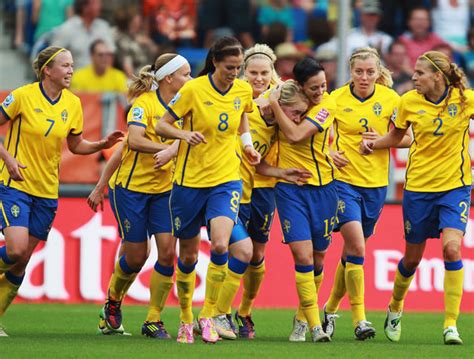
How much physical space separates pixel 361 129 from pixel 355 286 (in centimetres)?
143

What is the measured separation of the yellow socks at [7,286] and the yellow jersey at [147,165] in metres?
1.26

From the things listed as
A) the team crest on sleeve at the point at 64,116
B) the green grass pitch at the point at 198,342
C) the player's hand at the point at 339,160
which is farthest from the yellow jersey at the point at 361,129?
the team crest on sleeve at the point at 64,116

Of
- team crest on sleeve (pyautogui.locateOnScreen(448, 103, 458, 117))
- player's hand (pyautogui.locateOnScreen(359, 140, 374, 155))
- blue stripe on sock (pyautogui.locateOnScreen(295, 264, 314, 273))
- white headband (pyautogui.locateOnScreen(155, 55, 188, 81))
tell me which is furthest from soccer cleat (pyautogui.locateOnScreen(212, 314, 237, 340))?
team crest on sleeve (pyautogui.locateOnScreen(448, 103, 458, 117))

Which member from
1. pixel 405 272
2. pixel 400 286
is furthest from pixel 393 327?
pixel 405 272

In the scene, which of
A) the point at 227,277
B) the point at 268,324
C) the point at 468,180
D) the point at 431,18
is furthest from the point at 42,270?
the point at 431,18

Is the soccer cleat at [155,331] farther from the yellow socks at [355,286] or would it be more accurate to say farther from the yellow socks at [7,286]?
the yellow socks at [355,286]

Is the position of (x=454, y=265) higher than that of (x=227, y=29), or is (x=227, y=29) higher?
(x=227, y=29)

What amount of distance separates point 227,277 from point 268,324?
1.95 m

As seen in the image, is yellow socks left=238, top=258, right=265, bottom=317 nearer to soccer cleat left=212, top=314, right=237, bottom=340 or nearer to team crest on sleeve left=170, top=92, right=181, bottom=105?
soccer cleat left=212, top=314, right=237, bottom=340

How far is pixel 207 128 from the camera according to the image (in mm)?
9867

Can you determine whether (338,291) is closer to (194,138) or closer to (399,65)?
(194,138)

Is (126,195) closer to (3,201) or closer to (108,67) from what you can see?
(3,201)

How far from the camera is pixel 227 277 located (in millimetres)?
→ 10664

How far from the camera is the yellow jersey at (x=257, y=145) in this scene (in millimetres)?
10828
